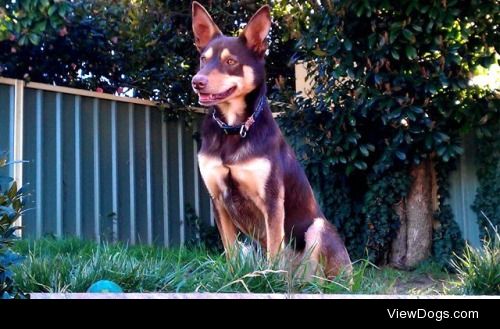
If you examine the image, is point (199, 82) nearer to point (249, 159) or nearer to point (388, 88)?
point (249, 159)

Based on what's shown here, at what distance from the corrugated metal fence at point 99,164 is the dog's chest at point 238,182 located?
10.9 ft

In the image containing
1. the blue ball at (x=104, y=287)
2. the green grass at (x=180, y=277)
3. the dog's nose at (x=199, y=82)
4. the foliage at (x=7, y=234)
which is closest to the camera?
the foliage at (x=7, y=234)

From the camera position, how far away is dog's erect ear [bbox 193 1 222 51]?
4.14 m

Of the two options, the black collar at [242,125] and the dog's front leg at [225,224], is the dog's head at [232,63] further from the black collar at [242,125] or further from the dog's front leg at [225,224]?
the dog's front leg at [225,224]

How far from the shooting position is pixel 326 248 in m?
4.01

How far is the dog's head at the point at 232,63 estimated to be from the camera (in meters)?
3.82

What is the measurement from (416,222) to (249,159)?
364 cm

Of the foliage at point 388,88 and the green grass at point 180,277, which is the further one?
the foliage at point 388,88

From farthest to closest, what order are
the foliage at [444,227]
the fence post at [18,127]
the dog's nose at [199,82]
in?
the foliage at [444,227]
the fence post at [18,127]
the dog's nose at [199,82]

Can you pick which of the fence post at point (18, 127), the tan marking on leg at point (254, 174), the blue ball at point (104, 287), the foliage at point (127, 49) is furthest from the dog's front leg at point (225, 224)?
the fence post at point (18, 127)
